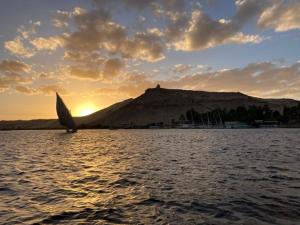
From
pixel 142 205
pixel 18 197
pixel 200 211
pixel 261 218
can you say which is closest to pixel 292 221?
pixel 261 218

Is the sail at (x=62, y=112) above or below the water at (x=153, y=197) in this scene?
above

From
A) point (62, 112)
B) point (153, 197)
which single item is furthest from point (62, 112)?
point (153, 197)

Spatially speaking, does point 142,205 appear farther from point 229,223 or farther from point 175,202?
point 229,223

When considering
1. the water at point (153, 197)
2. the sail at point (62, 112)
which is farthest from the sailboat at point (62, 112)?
the water at point (153, 197)

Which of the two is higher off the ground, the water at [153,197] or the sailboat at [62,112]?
the sailboat at [62,112]

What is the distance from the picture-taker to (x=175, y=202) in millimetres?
17406

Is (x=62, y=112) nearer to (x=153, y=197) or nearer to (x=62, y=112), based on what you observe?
(x=62, y=112)

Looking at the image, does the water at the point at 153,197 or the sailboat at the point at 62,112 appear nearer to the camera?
the water at the point at 153,197

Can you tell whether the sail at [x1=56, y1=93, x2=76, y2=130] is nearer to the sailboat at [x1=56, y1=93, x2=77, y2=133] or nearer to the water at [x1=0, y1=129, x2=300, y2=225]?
the sailboat at [x1=56, y1=93, x2=77, y2=133]

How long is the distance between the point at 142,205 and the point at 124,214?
6.24 ft

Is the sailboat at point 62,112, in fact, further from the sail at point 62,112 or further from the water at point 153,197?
the water at point 153,197

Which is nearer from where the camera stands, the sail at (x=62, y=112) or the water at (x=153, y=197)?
the water at (x=153, y=197)

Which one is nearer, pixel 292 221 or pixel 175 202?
pixel 292 221

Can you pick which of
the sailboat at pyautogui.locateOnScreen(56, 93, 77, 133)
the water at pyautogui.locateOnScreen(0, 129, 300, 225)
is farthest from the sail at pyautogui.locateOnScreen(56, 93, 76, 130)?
the water at pyautogui.locateOnScreen(0, 129, 300, 225)
